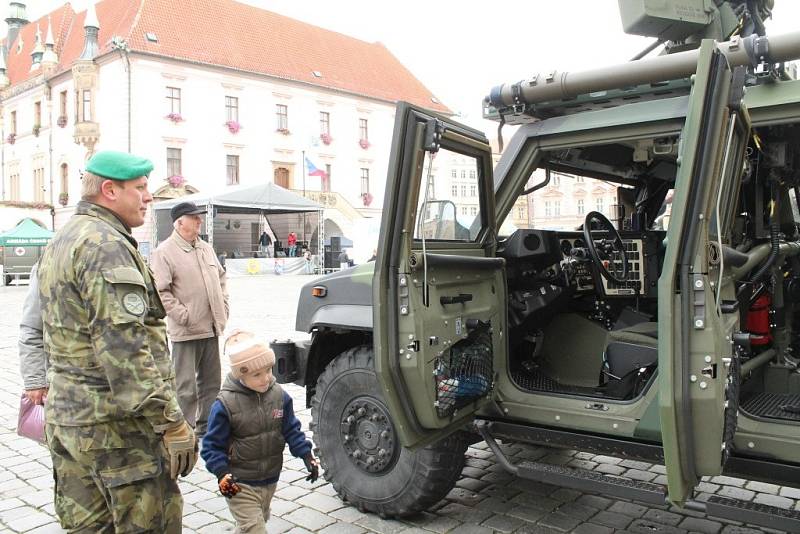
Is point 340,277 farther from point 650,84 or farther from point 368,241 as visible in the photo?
point 368,241

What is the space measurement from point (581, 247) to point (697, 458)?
201 cm

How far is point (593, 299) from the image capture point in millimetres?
4758

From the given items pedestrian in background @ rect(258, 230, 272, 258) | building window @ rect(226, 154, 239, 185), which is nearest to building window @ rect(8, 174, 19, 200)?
building window @ rect(226, 154, 239, 185)

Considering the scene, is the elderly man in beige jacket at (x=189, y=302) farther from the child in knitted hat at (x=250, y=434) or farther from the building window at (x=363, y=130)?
the building window at (x=363, y=130)

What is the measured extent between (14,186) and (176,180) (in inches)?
734

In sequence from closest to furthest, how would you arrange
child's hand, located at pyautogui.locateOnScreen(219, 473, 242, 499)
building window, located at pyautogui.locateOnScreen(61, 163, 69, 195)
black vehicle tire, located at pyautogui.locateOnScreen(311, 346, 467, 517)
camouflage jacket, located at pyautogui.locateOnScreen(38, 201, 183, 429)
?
1. camouflage jacket, located at pyautogui.locateOnScreen(38, 201, 183, 429)
2. child's hand, located at pyautogui.locateOnScreen(219, 473, 242, 499)
3. black vehicle tire, located at pyautogui.locateOnScreen(311, 346, 467, 517)
4. building window, located at pyautogui.locateOnScreen(61, 163, 69, 195)

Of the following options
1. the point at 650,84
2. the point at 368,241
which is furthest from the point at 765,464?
the point at 368,241

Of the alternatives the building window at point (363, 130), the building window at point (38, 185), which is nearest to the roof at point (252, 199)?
the building window at point (363, 130)

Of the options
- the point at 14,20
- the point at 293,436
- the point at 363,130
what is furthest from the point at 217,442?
the point at 14,20

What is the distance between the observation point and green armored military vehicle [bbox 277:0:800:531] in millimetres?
2881

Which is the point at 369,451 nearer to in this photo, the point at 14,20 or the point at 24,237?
the point at 24,237

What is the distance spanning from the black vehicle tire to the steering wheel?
134 cm

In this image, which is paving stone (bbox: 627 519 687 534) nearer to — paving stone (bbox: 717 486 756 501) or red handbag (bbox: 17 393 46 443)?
paving stone (bbox: 717 486 756 501)

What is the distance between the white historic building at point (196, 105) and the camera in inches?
1620
